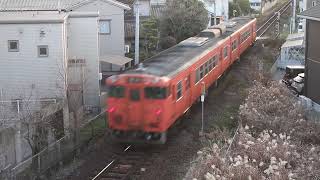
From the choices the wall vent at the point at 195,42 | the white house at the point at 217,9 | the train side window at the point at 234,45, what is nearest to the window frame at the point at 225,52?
the train side window at the point at 234,45

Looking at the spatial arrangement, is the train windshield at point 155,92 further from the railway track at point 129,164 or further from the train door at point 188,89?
the train door at point 188,89

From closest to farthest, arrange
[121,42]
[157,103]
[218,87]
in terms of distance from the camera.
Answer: [157,103]
[218,87]
[121,42]

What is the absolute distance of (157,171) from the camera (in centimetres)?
1324

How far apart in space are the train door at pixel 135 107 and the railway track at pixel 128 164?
0.88m

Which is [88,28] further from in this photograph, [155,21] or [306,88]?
[155,21]

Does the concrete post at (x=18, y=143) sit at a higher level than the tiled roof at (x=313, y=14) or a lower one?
lower

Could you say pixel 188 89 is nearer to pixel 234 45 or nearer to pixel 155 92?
pixel 155 92

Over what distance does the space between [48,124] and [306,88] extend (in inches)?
410

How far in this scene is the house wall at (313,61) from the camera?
18.8 m

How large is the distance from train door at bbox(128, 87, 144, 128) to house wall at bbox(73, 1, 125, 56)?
13732 mm

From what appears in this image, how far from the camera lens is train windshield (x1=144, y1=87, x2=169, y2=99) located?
1419cm

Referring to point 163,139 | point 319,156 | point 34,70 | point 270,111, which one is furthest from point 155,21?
point 319,156

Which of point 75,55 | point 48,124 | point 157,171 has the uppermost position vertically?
point 75,55

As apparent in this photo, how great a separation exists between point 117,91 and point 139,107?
0.79m
